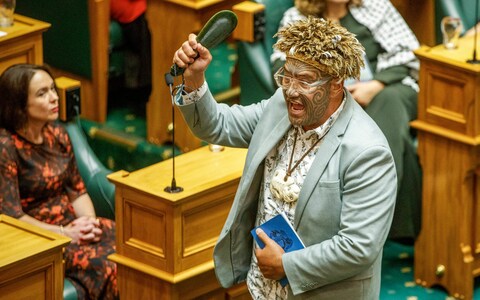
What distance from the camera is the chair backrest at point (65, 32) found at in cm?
615

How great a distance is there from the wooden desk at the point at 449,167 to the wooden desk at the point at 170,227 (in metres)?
0.93

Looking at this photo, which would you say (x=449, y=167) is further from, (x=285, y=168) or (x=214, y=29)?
(x=214, y=29)

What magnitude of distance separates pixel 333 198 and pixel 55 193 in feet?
5.71

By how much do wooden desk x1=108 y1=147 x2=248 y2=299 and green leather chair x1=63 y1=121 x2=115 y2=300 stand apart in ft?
2.00

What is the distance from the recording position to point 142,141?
19.8 ft

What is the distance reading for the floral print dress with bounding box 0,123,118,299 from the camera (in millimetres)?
4590

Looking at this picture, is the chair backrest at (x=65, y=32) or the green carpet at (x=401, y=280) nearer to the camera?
the green carpet at (x=401, y=280)

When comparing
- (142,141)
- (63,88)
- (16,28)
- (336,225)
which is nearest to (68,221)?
(63,88)

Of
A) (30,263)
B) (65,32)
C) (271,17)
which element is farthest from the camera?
(65,32)

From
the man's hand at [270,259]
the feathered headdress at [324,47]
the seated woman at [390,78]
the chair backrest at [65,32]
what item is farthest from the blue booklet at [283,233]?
the chair backrest at [65,32]

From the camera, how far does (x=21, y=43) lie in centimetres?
516

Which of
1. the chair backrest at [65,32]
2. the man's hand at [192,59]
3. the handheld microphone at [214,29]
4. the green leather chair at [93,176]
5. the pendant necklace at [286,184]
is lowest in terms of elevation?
the green leather chair at [93,176]

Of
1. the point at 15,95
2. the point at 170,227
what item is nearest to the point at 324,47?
the point at 170,227

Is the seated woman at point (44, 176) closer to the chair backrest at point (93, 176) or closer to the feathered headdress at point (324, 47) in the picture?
the chair backrest at point (93, 176)
